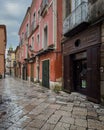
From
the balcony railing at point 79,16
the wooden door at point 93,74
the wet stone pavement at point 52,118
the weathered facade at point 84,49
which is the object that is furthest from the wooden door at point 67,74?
the wet stone pavement at point 52,118

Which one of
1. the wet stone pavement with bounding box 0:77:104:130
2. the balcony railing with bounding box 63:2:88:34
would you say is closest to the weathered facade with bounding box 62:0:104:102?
the balcony railing with bounding box 63:2:88:34

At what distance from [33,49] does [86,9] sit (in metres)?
11.1

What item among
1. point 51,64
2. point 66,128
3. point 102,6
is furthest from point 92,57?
point 51,64

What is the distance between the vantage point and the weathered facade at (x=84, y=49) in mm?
6508

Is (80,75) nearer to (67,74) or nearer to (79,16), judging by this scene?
(67,74)

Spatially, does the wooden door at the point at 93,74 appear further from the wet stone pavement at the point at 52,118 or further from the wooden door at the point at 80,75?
the wooden door at the point at 80,75

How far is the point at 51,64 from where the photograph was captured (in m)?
11.4

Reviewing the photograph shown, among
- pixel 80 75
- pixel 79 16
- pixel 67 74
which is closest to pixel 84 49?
pixel 79 16

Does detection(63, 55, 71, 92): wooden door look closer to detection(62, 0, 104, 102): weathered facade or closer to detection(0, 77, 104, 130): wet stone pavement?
detection(62, 0, 104, 102): weathered facade

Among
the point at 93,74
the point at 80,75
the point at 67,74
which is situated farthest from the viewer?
the point at 67,74

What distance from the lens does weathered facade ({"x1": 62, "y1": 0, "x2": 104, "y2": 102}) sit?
21.4ft

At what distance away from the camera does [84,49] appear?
7695 mm

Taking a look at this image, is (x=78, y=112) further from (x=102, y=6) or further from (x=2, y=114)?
(x=102, y=6)

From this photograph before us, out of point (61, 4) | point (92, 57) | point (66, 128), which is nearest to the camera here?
point (66, 128)
